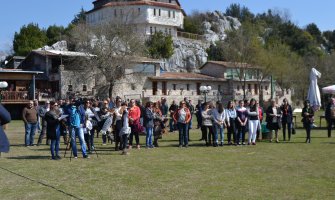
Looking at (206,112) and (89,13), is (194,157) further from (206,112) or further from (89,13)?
(89,13)

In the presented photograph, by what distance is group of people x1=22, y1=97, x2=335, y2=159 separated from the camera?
13.9m

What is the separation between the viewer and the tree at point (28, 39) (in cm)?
7006

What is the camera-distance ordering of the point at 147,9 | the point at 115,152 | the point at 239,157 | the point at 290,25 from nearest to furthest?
1. the point at 239,157
2. the point at 115,152
3. the point at 147,9
4. the point at 290,25

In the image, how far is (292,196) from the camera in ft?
→ 26.3

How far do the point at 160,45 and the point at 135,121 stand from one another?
202 ft

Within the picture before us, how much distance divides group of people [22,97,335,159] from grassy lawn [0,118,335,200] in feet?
2.88

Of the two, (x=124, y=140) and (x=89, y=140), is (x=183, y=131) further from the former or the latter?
(x=89, y=140)

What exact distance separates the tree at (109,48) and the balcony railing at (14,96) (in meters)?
9.61

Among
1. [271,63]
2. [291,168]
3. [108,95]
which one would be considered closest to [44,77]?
[108,95]

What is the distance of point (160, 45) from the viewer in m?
76.7

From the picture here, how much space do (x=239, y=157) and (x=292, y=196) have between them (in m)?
5.50

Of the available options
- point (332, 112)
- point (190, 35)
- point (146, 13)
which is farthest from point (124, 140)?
point (190, 35)

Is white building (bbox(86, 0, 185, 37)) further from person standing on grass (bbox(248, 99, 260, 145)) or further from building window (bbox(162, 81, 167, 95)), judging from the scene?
person standing on grass (bbox(248, 99, 260, 145))

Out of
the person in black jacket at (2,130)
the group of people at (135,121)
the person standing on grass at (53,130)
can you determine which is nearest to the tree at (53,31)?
the group of people at (135,121)
